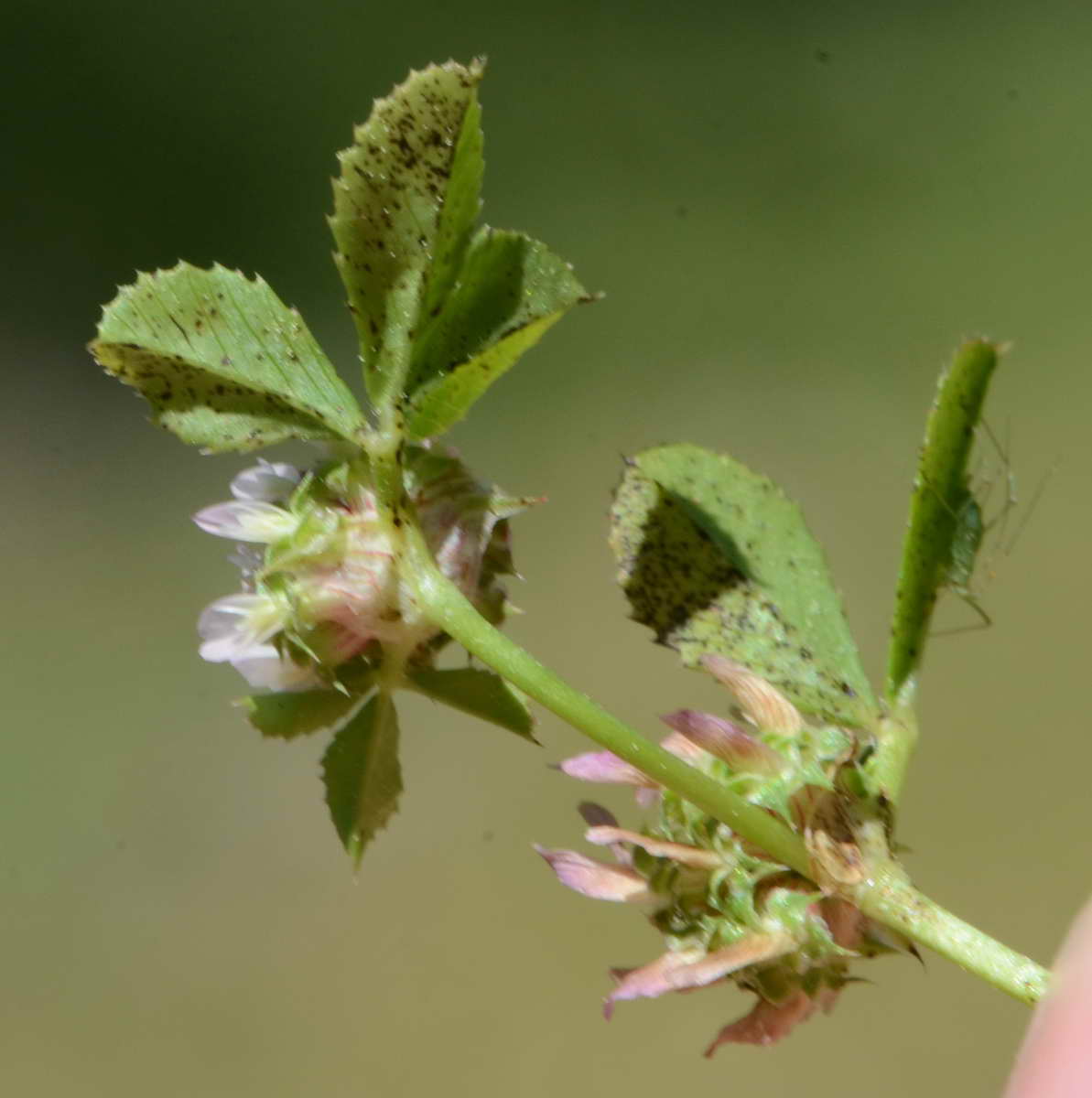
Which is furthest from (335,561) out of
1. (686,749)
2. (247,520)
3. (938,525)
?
(938,525)

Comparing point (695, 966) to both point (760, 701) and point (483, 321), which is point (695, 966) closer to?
point (760, 701)

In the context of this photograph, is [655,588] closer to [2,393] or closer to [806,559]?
[806,559]

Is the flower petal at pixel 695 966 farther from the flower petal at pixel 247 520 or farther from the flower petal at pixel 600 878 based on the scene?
the flower petal at pixel 247 520

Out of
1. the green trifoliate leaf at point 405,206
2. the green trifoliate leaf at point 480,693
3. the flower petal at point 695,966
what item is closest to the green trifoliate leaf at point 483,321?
the green trifoliate leaf at point 405,206

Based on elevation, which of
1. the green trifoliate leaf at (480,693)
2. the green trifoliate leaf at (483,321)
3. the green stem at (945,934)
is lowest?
the green stem at (945,934)

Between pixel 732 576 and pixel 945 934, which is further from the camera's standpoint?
pixel 732 576
